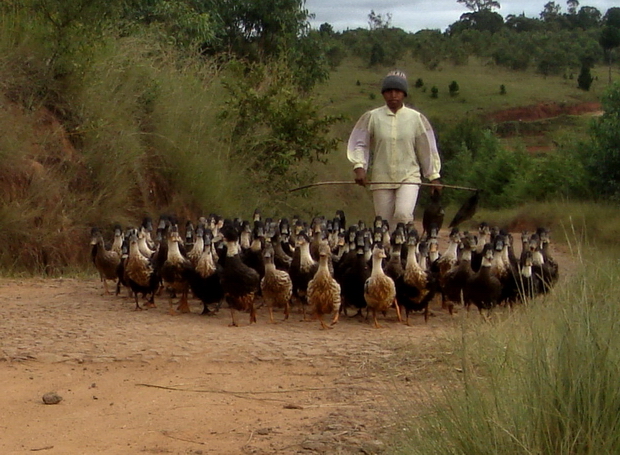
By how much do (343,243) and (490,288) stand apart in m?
2.44

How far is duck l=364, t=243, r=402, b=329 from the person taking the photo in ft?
28.8

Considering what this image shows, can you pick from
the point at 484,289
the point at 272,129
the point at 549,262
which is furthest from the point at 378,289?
the point at 272,129

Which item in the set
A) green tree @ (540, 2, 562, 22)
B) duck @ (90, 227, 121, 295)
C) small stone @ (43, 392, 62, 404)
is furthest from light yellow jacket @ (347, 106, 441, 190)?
green tree @ (540, 2, 562, 22)

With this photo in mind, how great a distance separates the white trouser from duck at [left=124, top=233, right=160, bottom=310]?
2697mm

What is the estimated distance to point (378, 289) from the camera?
878 cm

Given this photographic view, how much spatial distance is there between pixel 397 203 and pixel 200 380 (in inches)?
171

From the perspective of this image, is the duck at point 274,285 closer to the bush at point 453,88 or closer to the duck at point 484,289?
the duck at point 484,289

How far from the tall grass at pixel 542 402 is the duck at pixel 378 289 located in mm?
3983

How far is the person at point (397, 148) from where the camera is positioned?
33.7 feet

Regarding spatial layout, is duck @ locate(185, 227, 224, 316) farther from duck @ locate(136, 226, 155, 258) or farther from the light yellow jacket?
the light yellow jacket

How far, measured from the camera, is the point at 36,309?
9219 millimetres

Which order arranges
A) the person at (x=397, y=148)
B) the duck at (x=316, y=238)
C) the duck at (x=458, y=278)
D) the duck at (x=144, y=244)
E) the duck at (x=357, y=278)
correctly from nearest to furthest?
the duck at (x=458, y=278) → the duck at (x=357, y=278) → the duck at (x=144, y=244) → the person at (x=397, y=148) → the duck at (x=316, y=238)

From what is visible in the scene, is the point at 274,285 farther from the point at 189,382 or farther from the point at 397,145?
the point at 189,382

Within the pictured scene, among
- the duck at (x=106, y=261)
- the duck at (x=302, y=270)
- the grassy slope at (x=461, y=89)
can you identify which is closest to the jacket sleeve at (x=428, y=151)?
the duck at (x=302, y=270)
